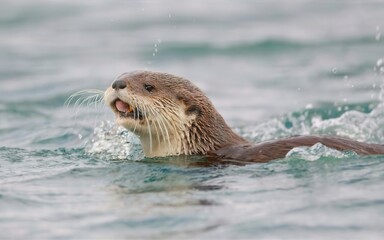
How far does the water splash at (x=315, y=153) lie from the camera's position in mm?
8320

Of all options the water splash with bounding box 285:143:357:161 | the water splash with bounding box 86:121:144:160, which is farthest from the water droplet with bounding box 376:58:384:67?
the water splash with bounding box 285:143:357:161

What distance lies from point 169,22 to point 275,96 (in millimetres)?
5594

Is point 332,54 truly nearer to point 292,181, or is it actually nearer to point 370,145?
point 370,145

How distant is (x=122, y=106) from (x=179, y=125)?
64 centimetres

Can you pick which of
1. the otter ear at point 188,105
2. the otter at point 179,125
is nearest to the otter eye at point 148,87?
the otter at point 179,125

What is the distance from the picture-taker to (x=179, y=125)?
8.86 metres

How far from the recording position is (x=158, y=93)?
8.79 m

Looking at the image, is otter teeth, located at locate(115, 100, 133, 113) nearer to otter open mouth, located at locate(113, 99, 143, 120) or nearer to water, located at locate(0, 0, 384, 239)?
otter open mouth, located at locate(113, 99, 143, 120)

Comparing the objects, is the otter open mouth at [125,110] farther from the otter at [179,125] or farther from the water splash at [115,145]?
the water splash at [115,145]

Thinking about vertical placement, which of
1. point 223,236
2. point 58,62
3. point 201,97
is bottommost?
point 223,236

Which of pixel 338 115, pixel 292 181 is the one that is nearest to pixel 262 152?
pixel 292 181

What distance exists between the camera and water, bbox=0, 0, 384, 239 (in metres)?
6.91

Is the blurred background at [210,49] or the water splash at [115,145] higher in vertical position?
the blurred background at [210,49]

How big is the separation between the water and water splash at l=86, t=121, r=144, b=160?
3 centimetres
